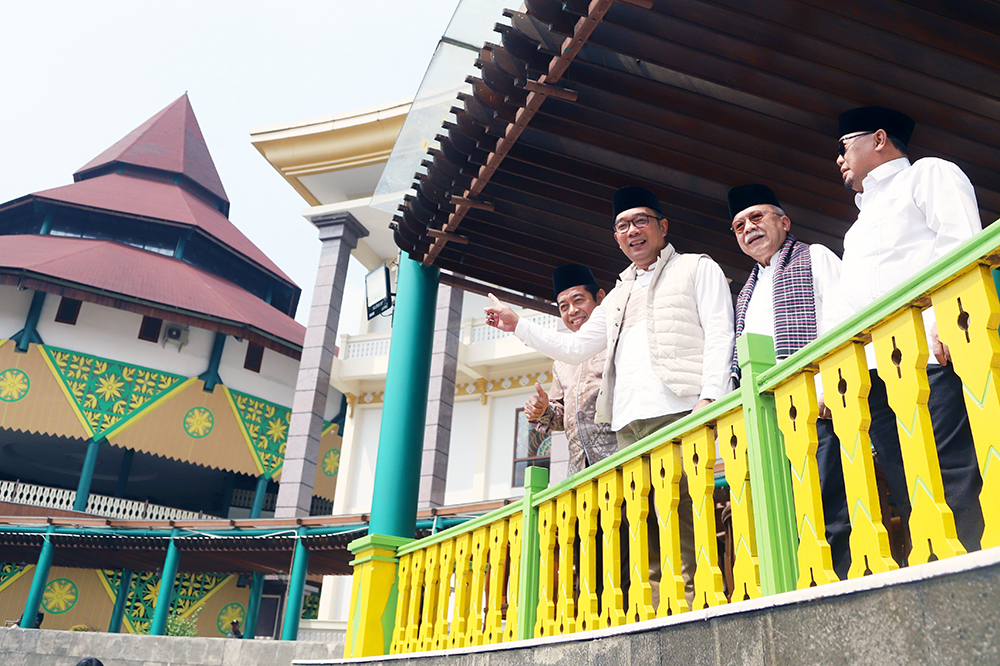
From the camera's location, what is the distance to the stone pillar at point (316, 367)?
562 inches

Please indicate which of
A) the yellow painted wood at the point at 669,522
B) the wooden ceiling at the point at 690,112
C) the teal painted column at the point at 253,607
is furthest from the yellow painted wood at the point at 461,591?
the teal painted column at the point at 253,607

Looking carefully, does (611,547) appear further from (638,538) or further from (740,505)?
(740,505)

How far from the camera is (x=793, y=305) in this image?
2631 mm

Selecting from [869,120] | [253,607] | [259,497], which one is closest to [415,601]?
[869,120]

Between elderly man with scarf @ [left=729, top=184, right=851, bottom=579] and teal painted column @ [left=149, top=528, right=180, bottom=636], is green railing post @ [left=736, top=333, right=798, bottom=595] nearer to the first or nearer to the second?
elderly man with scarf @ [left=729, top=184, right=851, bottom=579]

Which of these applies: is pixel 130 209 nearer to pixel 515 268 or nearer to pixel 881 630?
pixel 515 268

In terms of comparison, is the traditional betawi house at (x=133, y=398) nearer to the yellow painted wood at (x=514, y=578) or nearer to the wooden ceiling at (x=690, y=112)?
the wooden ceiling at (x=690, y=112)

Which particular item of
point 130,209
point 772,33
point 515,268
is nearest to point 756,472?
point 772,33

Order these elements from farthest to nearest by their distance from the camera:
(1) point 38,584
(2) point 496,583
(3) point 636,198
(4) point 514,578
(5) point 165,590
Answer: (1) point 38,584, (5) point 165,590, (3) point 636,198, (2) point 496,583, (4) point 514,578

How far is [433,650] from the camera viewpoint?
3.77m

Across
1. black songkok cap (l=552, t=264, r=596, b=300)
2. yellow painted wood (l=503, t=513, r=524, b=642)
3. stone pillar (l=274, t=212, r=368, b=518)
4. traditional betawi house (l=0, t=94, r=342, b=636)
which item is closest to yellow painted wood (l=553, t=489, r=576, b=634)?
yellow painted wood (l=503, t=513, r=524, b=642)

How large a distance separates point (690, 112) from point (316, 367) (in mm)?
12102

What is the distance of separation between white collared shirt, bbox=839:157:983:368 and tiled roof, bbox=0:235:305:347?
15.7 metres

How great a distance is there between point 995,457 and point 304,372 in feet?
47.5
